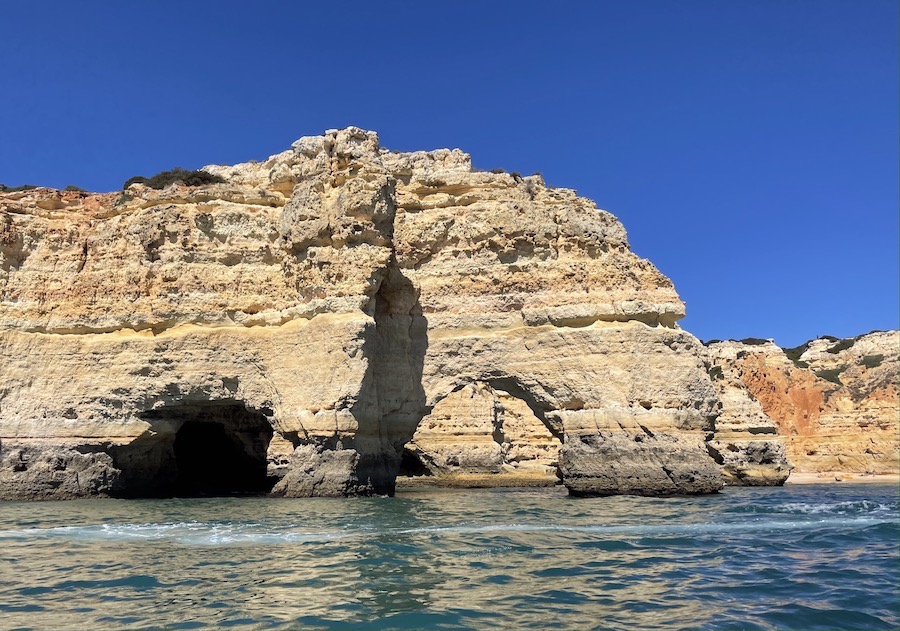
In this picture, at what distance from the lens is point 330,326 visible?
2053 cm

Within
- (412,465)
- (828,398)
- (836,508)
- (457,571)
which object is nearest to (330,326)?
(457,571)

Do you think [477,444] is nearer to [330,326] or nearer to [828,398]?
[330,326]

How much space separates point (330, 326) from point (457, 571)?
13112 mm

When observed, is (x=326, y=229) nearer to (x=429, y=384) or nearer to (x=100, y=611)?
(x=429, y=384)

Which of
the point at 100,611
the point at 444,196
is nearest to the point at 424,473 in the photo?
the point at 444,196

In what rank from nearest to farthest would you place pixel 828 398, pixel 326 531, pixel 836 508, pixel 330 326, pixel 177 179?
pixel 326 531, pixel 836 508, pixel 330 326, pixel 177 179, pixel 828 398

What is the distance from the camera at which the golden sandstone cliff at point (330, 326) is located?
65.6ft

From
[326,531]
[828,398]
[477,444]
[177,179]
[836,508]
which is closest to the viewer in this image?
[326,531]

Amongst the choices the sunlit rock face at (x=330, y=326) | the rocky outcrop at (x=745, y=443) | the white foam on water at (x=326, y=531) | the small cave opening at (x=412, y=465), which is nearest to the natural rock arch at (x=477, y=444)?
the small cave opening at (x=412, y=465)

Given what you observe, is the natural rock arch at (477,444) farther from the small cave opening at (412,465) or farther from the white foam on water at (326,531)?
the white foam on water at (326,531)

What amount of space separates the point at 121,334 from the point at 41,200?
577 centimetres

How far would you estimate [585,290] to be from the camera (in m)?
21.9

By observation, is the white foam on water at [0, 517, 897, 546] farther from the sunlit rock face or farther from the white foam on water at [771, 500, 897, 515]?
the sunlit rock face

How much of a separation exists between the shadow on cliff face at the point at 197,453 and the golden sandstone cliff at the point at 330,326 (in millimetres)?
119
